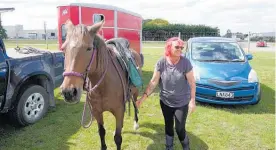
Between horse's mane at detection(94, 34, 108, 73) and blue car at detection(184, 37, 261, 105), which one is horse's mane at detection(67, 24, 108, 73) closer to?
horse's mane at detection(94, 34, 108, 73)

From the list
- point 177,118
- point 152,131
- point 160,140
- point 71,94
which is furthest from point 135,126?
point 71,94

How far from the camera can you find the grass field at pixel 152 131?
4168 mm

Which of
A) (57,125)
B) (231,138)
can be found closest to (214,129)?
(231,138)

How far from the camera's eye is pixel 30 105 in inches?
190

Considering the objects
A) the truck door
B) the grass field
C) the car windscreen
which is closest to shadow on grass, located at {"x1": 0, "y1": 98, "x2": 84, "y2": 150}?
the grass field

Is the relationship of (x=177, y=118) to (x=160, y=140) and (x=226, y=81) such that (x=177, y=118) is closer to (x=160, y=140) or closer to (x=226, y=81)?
(x=160, y=140)

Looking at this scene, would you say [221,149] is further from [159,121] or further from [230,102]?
[230,102]

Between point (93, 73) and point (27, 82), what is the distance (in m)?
2.59

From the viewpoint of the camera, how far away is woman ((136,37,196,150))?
3246 mm

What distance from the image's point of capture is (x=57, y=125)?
4.98 meters

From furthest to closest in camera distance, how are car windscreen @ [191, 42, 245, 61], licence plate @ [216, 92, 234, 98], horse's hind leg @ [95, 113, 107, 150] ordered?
car windscreen @ [191, 42, 245, 61] < licence plate @ [216, 92, 234, 98] < horse's hind leg @ [95, 113, 107, 150]

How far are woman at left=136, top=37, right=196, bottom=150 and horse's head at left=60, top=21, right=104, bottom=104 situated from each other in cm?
124

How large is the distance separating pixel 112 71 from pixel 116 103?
17.1 inches

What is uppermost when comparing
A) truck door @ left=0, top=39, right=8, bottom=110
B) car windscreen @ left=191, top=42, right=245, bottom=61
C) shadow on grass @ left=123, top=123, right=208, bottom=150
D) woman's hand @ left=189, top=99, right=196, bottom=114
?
car windscreen @ left=191, top=42, right=245, bottom=61
